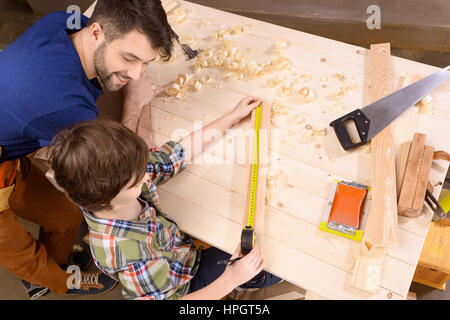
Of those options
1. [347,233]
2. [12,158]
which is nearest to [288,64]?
[347,233]

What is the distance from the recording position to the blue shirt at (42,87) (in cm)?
138

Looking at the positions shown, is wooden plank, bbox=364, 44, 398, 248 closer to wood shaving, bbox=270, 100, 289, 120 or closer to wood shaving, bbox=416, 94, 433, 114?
wood shaving, bbox=416, 94, 433, 114

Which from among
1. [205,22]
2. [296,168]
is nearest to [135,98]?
[205,22]

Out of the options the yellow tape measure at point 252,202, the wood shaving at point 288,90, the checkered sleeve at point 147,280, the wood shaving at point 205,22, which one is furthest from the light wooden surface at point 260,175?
the wood shaving at point 205,22

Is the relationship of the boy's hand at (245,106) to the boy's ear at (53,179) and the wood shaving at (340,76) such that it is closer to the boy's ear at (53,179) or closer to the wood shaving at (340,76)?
the wood shaving at (340,76)

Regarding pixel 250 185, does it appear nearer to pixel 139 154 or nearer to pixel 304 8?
pixel 139 154

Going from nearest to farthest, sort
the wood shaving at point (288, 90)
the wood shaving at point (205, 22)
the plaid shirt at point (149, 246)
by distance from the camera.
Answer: the plaid shirt at point (149, 246) → the wood shaving at point (288, 90) → the wood shaving at point (205, 22)

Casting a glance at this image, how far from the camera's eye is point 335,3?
9.43ft

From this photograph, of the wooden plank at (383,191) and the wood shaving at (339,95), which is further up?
the wood shaving at (339,95)

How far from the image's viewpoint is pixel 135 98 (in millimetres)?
1772

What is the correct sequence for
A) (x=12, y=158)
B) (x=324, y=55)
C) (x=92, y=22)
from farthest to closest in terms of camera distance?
(x=324, y=55) < (x=12, y=158) < (x=92, y=22)

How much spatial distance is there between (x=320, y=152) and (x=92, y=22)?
41.7 inches

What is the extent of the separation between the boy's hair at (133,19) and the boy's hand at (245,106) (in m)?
0.42

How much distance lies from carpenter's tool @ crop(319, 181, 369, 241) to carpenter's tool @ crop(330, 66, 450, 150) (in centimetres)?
19
